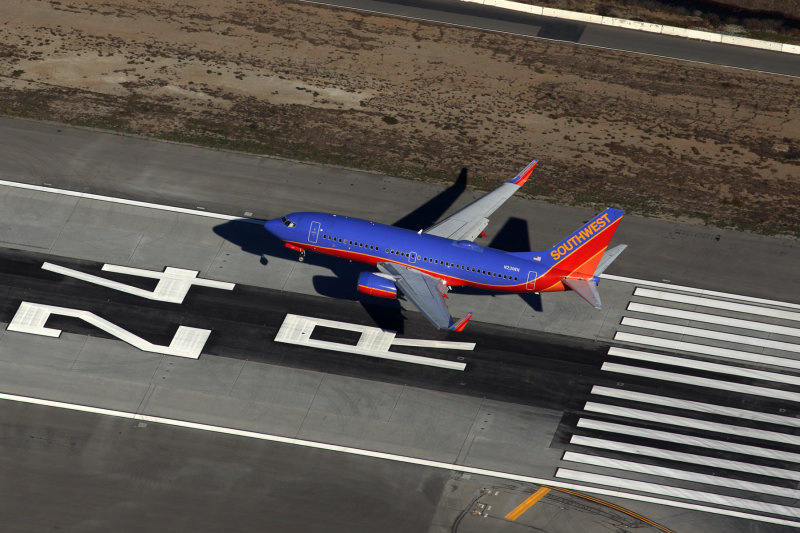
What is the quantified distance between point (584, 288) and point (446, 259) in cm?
1040

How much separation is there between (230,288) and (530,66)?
44.9 m

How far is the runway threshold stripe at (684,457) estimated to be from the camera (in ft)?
180

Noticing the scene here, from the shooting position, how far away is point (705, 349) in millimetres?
62438

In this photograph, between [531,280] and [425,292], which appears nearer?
[425,292]

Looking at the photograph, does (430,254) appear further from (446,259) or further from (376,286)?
(376,286)

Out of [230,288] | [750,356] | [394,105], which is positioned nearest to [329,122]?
[394,105]

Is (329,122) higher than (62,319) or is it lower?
higher

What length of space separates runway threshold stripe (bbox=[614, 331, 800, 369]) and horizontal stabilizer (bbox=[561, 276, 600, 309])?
5410mm

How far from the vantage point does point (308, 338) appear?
60438mm

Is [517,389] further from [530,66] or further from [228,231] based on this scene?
[530,66]

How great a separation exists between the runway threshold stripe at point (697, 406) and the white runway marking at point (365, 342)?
1086 cm

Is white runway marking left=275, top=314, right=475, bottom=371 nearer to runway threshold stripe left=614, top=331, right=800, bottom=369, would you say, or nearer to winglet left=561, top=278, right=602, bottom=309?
winglet left=561, top=278, right=602, bottom=309

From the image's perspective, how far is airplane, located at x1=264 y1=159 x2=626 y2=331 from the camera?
59.2m

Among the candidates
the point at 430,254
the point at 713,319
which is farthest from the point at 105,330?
the point at 713,319
